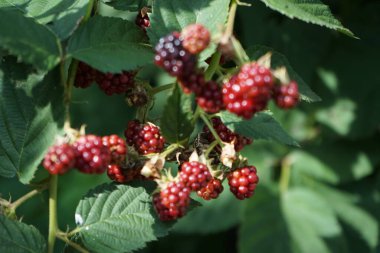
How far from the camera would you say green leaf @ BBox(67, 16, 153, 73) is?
158 cm

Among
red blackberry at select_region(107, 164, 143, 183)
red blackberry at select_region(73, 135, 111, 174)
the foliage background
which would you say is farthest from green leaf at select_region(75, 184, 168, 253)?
the foliage background

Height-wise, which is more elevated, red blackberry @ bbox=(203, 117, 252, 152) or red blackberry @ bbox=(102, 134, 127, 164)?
red blackberry @ bbox=(102, 134, 127, 164)

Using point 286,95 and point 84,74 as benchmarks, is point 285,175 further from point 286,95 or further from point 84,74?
point 286,95

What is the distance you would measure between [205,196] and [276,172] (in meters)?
1.58

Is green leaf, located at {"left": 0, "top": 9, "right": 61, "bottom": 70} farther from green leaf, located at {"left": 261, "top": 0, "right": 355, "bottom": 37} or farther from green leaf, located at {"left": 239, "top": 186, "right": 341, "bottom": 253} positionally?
green leaf, located at {"left": 239, "top": 186, "right": 341, "bottom": 253}

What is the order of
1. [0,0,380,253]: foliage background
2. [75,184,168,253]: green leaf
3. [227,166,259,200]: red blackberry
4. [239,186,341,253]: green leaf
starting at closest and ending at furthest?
[227,166,259,200]: red blackberry
[75,184,168,253]: green leaf
[0,0,380,253]: foliage background
[239,186,341,253]: green leaf

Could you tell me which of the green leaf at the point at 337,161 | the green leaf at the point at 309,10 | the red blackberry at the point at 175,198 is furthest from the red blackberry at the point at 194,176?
the green leaf at the point at 337,161

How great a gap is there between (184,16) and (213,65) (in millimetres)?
169

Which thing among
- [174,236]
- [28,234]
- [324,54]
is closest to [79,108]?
[174,236]

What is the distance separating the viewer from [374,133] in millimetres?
2996

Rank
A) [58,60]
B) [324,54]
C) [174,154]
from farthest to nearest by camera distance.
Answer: [324,54] < [174,154] < [58,60]

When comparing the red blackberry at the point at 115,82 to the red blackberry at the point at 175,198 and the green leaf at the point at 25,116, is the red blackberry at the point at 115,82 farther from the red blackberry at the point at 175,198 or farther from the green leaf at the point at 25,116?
the red blackberry at the point at 175,198

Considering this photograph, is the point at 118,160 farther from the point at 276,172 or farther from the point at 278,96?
the point at 276,172

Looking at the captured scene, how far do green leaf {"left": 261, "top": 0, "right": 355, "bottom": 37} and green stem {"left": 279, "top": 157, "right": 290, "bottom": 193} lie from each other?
59.7 inches
